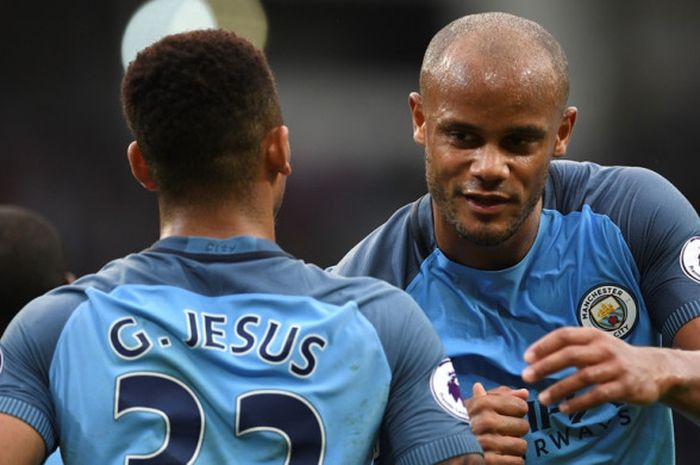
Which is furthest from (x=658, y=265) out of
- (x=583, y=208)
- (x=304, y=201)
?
(x=304, y=201)

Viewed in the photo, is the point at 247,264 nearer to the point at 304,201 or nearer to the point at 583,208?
the point at 583,208

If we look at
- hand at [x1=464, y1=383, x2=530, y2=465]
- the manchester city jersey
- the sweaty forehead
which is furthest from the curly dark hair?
the manchester city jersey

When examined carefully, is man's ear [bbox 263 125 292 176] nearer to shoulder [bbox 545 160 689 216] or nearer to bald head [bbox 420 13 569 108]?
bald head [bbox 420 13 569 108]

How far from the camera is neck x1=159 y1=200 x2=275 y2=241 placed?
8.18 feet

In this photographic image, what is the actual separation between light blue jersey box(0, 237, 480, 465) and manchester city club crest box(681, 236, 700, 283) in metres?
1.06

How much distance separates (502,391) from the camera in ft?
9.92

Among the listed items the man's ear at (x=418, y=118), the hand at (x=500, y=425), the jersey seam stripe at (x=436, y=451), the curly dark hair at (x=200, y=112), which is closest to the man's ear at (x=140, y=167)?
the curly dark hair at (x=200, y=112)

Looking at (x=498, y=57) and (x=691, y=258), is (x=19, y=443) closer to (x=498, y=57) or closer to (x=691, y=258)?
(x=498, y=57)

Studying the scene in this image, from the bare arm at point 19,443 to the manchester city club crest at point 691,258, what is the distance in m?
1.75

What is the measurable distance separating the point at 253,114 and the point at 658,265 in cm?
136

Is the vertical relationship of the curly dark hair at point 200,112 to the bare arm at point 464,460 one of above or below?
above

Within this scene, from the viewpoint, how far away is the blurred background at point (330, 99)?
29.9 feet

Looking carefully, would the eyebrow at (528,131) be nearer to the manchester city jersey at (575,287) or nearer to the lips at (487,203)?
the lips at (487,203)

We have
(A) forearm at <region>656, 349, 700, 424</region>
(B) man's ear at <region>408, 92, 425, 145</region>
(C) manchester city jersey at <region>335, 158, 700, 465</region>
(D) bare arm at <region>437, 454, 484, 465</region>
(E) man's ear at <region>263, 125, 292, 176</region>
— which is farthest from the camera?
(B) man's ear at <region>408, 92, 425, 145</region>
